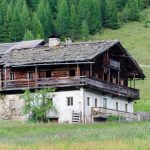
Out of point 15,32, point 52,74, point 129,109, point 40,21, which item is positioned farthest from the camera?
point 40,21

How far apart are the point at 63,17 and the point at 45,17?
213 inches

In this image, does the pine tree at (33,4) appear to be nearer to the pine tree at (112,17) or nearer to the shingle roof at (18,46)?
the pine tree at (112,17)

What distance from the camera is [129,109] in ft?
238

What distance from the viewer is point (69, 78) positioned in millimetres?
63656

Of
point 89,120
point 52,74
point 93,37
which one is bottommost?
point 89,120

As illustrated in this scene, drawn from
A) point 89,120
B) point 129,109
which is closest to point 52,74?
point 89,120

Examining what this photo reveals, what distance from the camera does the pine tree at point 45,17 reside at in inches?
Answer: 6309

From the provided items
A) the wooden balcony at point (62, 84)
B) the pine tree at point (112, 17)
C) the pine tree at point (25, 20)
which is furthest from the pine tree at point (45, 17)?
the wooden balcony at point (62, 84)

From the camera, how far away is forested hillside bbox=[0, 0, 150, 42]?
502 feet

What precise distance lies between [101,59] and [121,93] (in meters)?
3.92

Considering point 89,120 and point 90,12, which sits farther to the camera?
point 90,12

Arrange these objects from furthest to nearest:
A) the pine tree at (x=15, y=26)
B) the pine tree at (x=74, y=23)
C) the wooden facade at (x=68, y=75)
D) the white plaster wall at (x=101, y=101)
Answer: the pine tree at (x=74, y=23), the pine tree at (x=15, y=26), the wooden facade at (x=68, y=75), the white plaster wall at (x=101, y=101)

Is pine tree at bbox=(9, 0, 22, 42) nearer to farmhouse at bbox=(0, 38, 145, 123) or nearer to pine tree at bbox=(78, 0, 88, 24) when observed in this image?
pine tree at bbox=(78, 0, 88, 24)

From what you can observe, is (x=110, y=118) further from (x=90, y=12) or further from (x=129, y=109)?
(x=90, y=12)
